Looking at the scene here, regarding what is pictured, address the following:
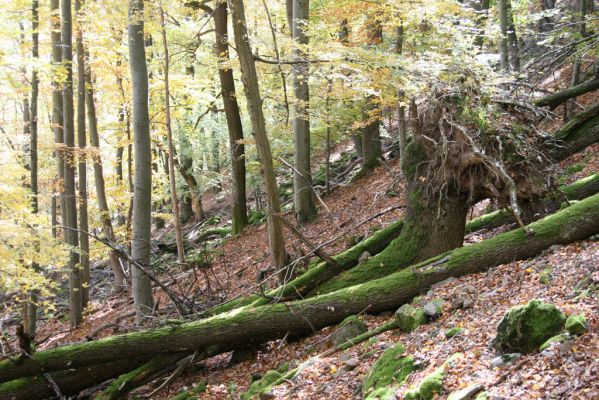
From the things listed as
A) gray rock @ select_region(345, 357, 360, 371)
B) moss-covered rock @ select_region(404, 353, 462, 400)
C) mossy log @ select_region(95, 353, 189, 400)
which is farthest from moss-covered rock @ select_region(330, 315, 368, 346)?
mossy log @ select_region(95, 353, 189, 400)

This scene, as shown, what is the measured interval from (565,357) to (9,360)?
6.36 meters

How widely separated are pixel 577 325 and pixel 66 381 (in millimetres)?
6265

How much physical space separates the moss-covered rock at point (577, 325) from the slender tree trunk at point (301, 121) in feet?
24.4

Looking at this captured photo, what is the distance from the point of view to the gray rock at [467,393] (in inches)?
142

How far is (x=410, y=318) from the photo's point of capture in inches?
221

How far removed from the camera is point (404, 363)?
4664mm

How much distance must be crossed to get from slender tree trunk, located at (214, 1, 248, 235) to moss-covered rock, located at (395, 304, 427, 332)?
9.13 meters

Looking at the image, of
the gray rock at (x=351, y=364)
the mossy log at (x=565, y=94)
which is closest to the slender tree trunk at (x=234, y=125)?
the mossy log at (x=565, y=94)

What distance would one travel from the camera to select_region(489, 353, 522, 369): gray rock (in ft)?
12.7

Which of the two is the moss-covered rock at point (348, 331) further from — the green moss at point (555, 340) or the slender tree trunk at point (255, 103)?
the green moss at point (555, 340)

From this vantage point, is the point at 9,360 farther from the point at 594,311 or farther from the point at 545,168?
the point at 545,168

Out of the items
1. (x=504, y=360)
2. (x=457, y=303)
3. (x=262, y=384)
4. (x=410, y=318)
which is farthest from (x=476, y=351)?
(x=262, y=384)

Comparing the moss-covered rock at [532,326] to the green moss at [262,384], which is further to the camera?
the green moss at [262,384]

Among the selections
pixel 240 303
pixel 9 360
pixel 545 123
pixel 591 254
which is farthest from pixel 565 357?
pixel 545 123
